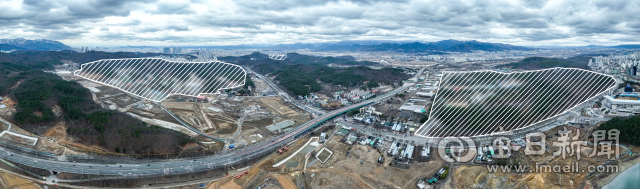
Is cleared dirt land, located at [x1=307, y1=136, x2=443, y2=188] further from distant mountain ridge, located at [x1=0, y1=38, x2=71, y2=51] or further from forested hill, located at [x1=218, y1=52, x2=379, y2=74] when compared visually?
distant mountain ridge, located at [x1=0, y1=38, x2=71, y2=51]

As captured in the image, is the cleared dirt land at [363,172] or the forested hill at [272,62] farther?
the forested hill at [272,62]

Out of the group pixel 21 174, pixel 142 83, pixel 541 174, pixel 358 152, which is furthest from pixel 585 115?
→ pixel 21 174

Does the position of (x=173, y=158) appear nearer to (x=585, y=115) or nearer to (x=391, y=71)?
(x=585, y=115)
